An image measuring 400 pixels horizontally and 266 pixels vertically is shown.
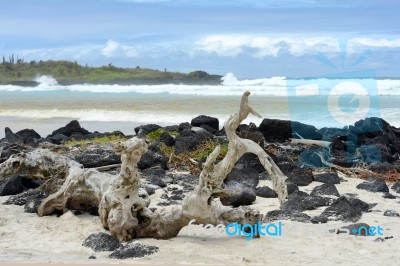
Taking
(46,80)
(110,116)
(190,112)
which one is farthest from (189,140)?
(46,80)

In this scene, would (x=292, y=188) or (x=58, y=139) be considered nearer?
(x=292, y=188)

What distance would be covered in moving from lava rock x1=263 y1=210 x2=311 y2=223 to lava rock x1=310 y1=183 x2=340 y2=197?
3.97 feet

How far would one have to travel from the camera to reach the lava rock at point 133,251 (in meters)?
6.12

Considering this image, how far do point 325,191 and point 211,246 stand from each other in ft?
10.1

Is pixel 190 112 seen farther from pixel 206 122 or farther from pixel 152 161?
pixel 152 161

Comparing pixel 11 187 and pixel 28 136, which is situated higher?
pixel 28 136

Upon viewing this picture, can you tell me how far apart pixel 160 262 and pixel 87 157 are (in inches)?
188

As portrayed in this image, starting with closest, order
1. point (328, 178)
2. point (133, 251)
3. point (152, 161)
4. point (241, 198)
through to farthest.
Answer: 1. point (133, 251)
2. point (241, 198)
3. point (328, 178)
4. point (152, 161)

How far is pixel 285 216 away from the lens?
7594 millimetres

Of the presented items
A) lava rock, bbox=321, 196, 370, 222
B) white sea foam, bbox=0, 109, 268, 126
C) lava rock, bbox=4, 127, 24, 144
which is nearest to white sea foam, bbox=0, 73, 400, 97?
white sea foam, bbox=0, 109, 268, 126

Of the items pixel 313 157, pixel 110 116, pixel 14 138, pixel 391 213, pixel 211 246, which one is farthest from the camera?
pixel 110 116

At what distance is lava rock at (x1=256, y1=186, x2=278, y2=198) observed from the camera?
8875 mm

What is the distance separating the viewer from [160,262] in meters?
5.92

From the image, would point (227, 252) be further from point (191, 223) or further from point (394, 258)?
point (394, 258)
